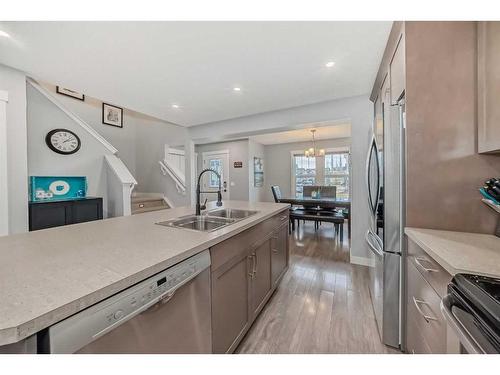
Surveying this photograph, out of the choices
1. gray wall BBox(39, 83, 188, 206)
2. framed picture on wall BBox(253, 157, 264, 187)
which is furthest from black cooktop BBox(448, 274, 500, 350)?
framed picture on wall BBox(253, 157, 264, 187)

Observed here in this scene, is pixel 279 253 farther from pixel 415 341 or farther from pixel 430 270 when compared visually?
pixel 430 270

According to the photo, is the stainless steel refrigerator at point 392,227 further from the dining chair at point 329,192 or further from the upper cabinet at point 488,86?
the dining chair at point 329,192

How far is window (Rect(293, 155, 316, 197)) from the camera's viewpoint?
6742mm

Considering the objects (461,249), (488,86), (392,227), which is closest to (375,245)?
(392,227)

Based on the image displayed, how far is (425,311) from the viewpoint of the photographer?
1021 mm

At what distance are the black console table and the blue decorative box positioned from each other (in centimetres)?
42

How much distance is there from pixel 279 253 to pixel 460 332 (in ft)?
5.17

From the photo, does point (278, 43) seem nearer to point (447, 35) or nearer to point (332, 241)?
point (447, 35)

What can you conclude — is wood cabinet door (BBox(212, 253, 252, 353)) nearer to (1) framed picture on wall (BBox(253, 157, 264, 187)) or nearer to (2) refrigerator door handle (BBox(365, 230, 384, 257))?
(2) refrigerator door handle (BBox(365, 230, 384, 257))

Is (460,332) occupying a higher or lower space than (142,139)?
lower

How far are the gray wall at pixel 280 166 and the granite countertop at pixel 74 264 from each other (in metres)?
5.93

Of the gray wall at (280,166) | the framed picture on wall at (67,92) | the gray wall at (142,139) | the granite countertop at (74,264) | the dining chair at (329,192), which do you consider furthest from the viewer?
the gray wall at (280,166)

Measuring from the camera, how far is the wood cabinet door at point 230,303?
3.66 ft

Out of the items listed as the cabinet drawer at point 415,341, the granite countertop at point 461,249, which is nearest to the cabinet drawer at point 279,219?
the granite countertop at point 461,249
